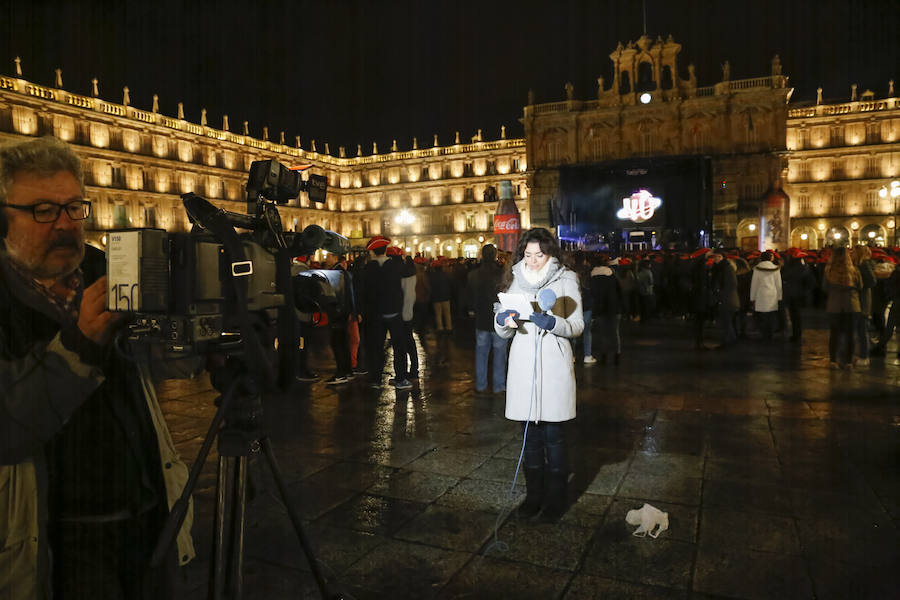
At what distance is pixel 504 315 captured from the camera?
10.4 feet

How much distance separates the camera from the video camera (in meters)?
1.37

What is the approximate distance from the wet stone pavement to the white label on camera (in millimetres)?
1012

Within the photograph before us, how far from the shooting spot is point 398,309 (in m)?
6.76

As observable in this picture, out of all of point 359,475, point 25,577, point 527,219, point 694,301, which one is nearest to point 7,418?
point 25,577

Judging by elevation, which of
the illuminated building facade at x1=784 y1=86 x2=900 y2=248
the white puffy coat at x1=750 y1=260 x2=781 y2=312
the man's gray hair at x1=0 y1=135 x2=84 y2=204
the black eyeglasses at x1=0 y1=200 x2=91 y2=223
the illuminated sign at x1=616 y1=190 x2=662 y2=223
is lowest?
the white puffy coat at x1=750 y1=260 x2=781 y2=312

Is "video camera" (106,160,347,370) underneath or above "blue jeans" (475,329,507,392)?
above

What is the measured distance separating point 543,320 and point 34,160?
2223 millimetres

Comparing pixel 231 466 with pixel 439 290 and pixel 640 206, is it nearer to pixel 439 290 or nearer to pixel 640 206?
pixel 439 290

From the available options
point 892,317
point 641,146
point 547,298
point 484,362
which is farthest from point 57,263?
point 641,146

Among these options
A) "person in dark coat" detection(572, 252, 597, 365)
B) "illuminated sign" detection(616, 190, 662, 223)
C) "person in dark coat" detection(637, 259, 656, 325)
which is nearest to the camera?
"person in dark coat" detection(572, 252, 597, 365)

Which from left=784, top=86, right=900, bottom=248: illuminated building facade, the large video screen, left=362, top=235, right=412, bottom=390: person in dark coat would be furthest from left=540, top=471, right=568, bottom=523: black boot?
left=784, top=86, right=900, bottom=248: illuminated building facade

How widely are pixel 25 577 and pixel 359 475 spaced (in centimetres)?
272

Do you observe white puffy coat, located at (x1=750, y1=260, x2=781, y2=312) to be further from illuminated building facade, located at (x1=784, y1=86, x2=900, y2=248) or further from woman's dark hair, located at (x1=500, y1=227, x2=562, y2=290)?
illuminated building facade, located at (x1=784, y1=86, x2=900, y2=248)

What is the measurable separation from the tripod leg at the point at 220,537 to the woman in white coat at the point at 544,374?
5.77 ft
